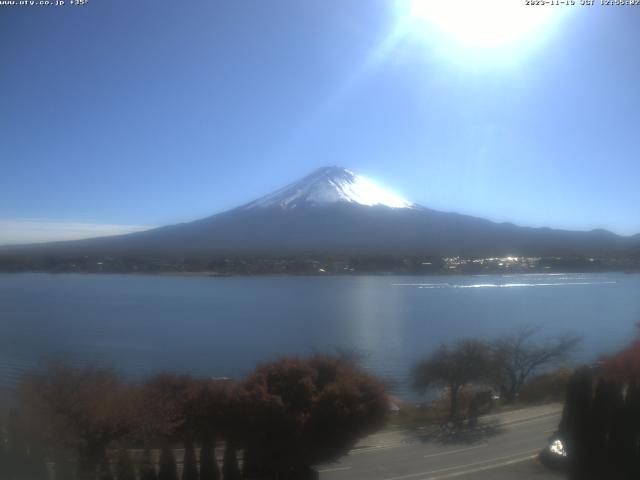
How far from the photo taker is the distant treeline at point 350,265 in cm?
1219

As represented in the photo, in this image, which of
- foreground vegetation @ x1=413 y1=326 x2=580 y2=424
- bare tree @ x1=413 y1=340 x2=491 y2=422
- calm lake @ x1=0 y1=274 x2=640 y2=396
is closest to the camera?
foreground vegetation @ x1=413 y1=326 x2=580 y2=424

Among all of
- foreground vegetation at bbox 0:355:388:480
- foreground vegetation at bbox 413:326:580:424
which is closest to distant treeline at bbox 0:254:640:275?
foreground vegetation at bbox 413:326:580:424

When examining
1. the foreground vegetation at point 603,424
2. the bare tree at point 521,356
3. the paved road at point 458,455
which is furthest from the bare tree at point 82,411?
the bare tree at point 521,356

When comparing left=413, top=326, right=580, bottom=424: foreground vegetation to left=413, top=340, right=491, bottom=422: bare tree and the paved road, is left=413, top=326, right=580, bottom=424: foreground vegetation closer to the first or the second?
left=413, top=340, right=491, bottom=422: bare tree

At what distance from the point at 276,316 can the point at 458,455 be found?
4278 mm

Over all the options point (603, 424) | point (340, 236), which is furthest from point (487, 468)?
point (340, 236)

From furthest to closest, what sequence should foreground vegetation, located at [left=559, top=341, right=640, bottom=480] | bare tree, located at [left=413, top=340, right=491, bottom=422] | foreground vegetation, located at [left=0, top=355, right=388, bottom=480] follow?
bare tree, located at [left=413, top=340, right=491, bottom=422], foreground vegetation, located at [left=559, top=341, right=640, bottom=480], foreground vegetation, located at [left=0, top=355, right=388, bottom=480]

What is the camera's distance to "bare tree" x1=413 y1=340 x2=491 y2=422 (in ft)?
17.8

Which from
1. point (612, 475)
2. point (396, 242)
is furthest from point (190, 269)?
point (612, 475)

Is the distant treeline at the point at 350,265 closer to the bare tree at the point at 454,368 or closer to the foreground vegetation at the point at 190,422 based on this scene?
the bare tree at the point at 454,368

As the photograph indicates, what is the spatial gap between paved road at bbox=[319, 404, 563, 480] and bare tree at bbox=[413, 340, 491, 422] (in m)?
0.71

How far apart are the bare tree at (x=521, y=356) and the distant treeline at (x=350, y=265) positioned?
6041 millimetres

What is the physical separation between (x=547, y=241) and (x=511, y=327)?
9645 mm

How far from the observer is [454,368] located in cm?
555
